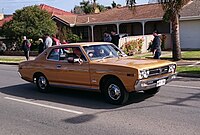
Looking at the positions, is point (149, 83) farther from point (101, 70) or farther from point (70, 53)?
point (70, 53)

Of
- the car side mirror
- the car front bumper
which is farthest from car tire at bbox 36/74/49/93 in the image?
the car front bumper

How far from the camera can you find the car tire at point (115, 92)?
8.10 metres

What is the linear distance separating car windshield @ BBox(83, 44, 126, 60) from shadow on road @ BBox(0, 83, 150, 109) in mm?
1178

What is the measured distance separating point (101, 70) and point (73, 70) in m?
1.08

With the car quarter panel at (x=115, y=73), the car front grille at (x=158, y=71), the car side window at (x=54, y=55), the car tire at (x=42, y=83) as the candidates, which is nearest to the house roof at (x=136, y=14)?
the car tire at (x=42, y=83)

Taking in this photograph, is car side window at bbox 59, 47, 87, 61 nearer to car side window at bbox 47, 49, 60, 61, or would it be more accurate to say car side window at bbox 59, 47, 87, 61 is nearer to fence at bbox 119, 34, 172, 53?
car side window at bbox 47, 49, 60, 61

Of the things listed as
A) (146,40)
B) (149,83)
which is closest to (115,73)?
(149,83)

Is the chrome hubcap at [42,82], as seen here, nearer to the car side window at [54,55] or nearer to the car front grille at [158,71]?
the car side window at [54,55]

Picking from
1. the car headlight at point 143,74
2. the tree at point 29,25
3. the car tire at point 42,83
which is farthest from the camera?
the tree at point 29,25

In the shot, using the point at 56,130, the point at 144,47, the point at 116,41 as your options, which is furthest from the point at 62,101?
the point at 144,47

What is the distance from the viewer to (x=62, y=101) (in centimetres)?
911

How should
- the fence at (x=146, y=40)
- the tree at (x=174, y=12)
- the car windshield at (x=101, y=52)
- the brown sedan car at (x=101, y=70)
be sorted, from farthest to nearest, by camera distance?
the fence at (x=146, y=40), the tree at (x=174, y=12), the car windshield at (x=101, y=52), the brown sedan car at (x=101, y=70)

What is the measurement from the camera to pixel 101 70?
8375 millimetres

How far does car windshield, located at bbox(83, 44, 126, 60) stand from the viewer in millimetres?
9031
